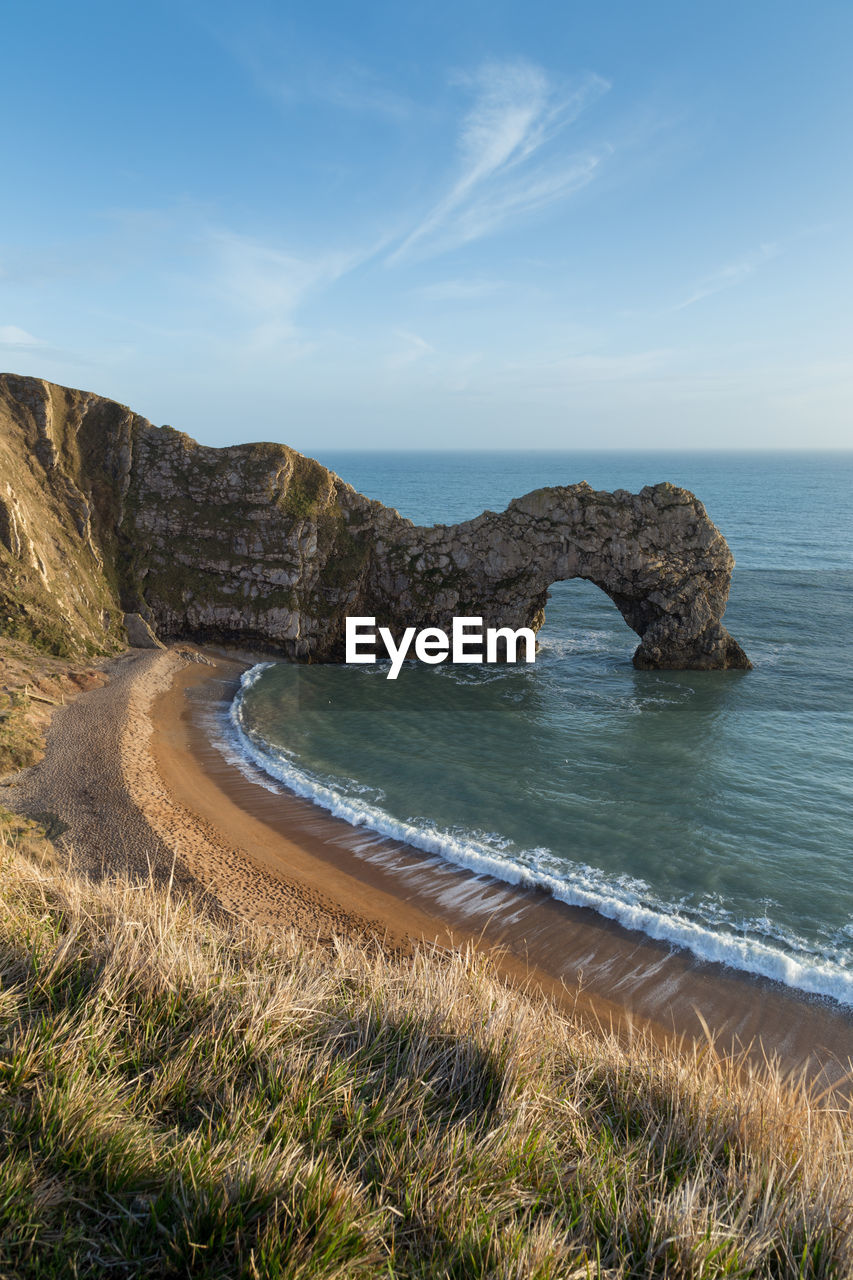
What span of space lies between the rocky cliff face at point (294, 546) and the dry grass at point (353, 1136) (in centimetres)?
3376

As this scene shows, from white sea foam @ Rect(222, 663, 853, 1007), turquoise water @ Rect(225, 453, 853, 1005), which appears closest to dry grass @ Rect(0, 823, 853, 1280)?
white sea foam @ Rect(222, 663, 853, 1007)

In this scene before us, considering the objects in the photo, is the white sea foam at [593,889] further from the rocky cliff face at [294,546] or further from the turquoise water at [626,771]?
the rocky cliff face at [294,546]

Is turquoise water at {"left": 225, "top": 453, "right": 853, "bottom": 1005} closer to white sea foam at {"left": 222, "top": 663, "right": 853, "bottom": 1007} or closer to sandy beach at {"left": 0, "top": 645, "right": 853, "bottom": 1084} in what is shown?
white sea foam at {"left": 222, "top": 663, "right": 853, "bottom": 1007}

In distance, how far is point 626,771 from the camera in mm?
25906

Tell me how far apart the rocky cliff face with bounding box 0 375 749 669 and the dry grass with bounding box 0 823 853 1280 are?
33.8 metres

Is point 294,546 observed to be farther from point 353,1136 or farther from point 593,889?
point 353,1136

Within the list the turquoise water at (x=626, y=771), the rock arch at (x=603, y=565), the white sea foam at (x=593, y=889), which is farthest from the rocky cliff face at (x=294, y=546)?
the white sea foam at (x=593, y=889)

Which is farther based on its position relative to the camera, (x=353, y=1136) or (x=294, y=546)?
(x=294, y=546)

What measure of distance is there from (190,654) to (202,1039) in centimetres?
3500

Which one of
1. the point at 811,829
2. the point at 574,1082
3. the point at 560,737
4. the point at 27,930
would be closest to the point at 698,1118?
the point at 574,1082

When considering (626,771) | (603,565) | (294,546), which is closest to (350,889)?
(626,771)

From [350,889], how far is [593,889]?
22.9 feet

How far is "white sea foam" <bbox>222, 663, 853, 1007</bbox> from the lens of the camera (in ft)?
50.6

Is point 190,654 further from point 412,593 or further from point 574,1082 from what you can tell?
point 574,1082
